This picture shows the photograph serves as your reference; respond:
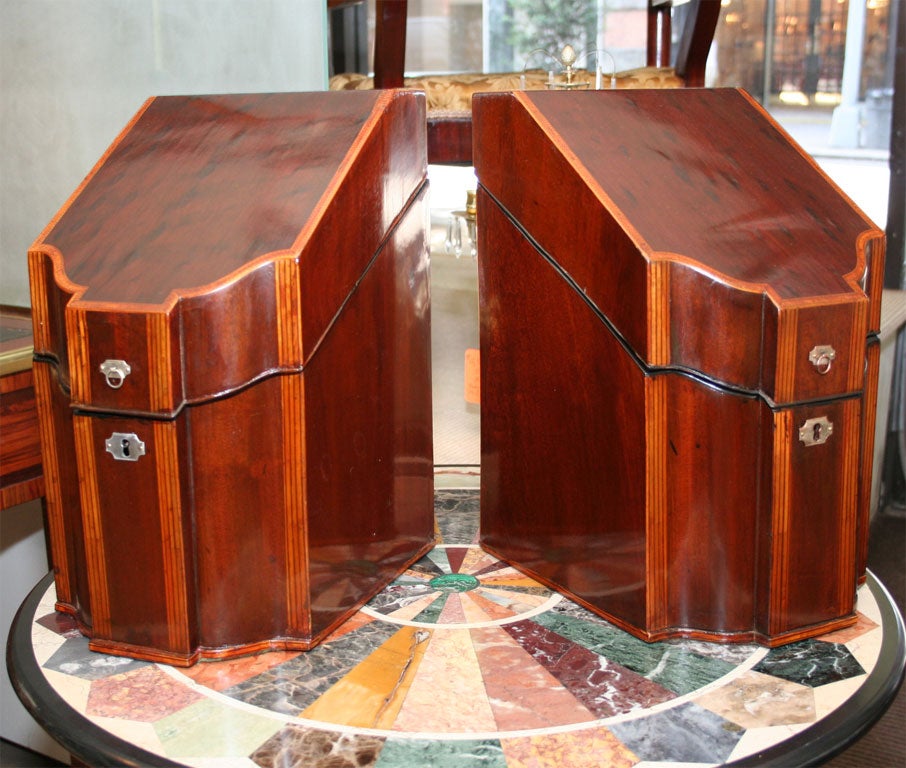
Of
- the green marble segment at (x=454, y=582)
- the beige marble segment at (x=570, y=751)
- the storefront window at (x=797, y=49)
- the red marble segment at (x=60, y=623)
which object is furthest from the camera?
the storefront window at (x=797, y=49)

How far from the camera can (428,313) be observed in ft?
4.28

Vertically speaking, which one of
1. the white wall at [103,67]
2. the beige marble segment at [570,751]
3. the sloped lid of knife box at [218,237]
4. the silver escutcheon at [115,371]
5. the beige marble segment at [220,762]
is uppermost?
the white wall at [103,67]

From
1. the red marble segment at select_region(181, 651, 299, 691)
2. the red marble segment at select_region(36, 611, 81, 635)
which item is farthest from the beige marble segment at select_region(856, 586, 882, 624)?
the red marble segment at select_region(36, 611, 81, 635)

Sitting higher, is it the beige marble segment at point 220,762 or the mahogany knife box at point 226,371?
the mahogany knife box at point 226,371

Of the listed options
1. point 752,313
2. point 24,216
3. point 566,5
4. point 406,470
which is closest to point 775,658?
point 752,313

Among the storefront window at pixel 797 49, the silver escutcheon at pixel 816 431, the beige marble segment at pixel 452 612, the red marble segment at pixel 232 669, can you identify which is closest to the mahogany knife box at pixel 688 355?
the silver escutcheon at pixel 816 431

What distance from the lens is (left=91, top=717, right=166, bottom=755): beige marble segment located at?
901 mm

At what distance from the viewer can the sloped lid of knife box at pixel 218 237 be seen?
0.93 metres

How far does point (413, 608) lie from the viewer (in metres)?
1.17

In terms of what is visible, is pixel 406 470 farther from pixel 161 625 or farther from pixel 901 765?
pixel 901 765

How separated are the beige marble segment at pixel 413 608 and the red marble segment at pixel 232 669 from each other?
0.14 metres

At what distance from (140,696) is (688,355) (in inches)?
22.8

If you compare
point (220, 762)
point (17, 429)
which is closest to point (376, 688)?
point (220, 762)

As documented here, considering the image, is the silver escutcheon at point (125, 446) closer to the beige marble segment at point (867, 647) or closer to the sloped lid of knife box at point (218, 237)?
the sloped lid of knife box at point (218, 237)
